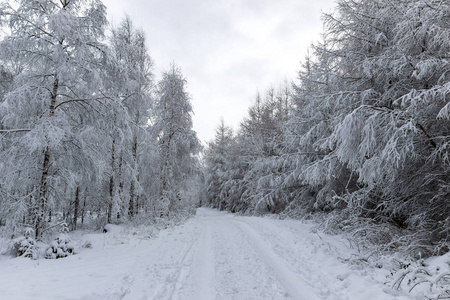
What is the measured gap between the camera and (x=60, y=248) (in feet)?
20.9

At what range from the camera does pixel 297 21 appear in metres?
16.2

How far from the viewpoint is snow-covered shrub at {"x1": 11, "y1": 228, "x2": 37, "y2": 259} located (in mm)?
5980

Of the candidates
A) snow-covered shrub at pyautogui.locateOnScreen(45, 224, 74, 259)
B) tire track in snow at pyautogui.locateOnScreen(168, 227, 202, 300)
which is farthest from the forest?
tire track in snow at pyautogui.locateOnScreen(168, 227, 202, 300)

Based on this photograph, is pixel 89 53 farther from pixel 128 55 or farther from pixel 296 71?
pixel 296 71

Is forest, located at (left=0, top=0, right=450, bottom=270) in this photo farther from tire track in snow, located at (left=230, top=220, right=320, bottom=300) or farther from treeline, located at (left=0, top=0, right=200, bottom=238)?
tire track in snow, located at (left=230, top=220, right=320, bottom=300)

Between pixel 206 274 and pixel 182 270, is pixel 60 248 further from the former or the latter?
pixel 206 274

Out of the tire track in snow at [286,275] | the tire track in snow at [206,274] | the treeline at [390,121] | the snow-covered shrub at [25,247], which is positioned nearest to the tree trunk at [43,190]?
the snow-covered shrub at [25,247]

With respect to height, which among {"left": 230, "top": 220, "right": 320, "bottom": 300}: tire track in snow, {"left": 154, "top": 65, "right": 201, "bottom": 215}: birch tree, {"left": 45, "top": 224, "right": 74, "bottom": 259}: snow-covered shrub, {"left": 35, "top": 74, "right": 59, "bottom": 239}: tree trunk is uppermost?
{"left": 154, "top": 65, "right": 201, "bottom": 215}: birch tree

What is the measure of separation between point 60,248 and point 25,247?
0.77 metres

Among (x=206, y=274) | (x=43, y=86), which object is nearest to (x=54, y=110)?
(x=43, y=86)

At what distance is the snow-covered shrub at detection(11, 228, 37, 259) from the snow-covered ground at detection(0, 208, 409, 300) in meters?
0.21

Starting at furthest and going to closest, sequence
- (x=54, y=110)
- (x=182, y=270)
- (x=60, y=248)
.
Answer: (x=54, y=110) → (x=60, y=248) → (x=182, y=270)

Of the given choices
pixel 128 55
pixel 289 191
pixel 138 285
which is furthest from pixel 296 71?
pixel 138 285

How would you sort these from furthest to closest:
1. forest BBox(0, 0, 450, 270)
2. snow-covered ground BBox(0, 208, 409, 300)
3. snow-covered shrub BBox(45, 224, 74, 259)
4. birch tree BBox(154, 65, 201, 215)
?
birch tree BBox(154, 65, 201, 215) → snow-covered shrub BBox(45, 224, 74, 259) → forest BBox(0, 0, 450, 270) → snow-covered ground BBox(0, 208, 409, 300)
